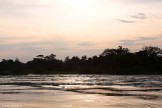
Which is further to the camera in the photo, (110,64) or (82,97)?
(110,64)

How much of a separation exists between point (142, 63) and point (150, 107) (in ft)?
375

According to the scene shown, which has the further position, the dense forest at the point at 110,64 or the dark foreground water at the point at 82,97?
the dense forest at the point at 110,64

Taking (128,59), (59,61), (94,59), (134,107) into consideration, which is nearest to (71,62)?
(59,61)

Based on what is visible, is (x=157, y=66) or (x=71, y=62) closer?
(x=157, y=66)

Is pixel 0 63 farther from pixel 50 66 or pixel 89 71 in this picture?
pixel 89 71

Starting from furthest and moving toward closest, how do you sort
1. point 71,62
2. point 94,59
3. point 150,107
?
point 71,62 < point 94,59 < point 150,107

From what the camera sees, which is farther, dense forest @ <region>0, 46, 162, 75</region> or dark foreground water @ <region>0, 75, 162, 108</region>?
dense forest @ <region>0, 46, 162, 75</region>

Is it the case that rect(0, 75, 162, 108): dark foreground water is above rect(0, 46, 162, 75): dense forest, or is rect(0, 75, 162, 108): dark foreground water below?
below

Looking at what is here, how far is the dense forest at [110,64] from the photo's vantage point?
13175 cm

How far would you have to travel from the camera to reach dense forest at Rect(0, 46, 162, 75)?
432 ft

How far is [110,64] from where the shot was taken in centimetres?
14050

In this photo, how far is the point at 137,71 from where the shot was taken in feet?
420

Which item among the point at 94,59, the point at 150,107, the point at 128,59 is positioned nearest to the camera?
the point at 150,107

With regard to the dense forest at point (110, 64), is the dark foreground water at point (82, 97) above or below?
below
